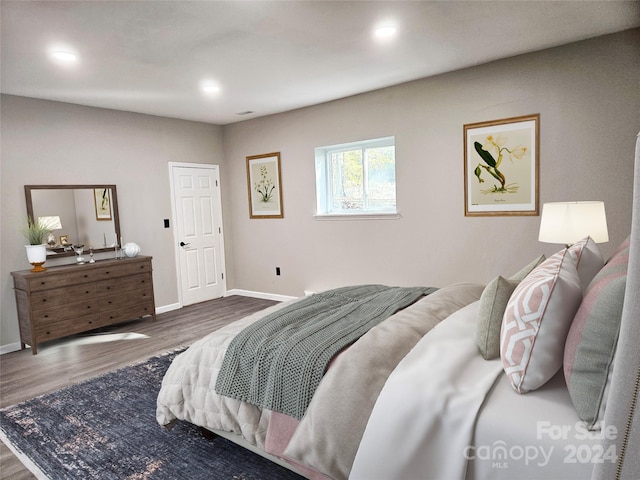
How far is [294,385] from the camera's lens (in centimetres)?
174

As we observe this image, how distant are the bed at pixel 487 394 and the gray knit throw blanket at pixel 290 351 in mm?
13

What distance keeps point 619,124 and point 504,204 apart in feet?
3.53

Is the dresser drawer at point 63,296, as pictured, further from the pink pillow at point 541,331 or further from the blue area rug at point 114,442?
the pink pillow at point 541,331

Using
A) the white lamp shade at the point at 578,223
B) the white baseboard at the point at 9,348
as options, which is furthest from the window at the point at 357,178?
the white baseboard at the point at 9,348

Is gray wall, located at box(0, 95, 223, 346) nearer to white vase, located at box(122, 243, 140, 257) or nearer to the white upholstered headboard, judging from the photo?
white vase, located at box(122, 243, 140, 257)

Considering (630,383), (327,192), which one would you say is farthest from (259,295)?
(630,383)

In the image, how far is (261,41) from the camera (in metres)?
3.13

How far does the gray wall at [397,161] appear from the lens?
3.45m

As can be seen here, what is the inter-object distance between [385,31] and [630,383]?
2807mm

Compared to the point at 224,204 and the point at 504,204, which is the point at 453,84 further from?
the point at 224,204

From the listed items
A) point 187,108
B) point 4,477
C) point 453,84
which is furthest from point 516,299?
point 187,108

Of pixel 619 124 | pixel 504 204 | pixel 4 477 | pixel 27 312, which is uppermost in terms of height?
pixel 619 124

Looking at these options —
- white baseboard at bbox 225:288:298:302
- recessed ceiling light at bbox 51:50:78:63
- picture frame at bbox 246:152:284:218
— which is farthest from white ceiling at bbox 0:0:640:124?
white baseboard at bbox 225:288:298:302

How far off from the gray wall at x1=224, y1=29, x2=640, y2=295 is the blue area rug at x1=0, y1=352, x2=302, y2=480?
285 cm
